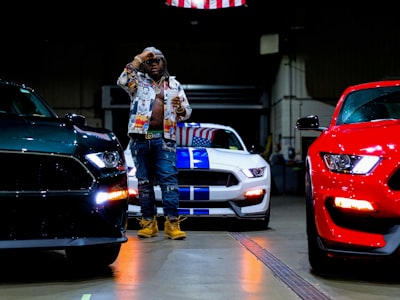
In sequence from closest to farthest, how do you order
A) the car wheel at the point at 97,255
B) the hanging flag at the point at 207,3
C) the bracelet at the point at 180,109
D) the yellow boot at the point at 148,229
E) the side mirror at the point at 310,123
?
the car wheel at the point at 97,255, the side mirror at the point at 310,123, the bracelet at the point at 180,109, the yellow boot at the point at 148,229, the hanging flag at the point at 207,3

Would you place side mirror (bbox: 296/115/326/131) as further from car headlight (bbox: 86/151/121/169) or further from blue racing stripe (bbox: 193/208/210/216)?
blue racing stripe (bbox: 193/208/210/216)

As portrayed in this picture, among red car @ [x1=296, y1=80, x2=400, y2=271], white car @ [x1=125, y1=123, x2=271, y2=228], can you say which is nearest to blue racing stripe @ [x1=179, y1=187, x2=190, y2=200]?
white car @ [x1=125, y1=123, x2=271, y2=228]

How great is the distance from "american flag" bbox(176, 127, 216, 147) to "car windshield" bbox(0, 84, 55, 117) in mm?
2767

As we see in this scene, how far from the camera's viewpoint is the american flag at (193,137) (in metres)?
7.45

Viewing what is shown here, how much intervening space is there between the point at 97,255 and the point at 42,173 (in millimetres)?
876

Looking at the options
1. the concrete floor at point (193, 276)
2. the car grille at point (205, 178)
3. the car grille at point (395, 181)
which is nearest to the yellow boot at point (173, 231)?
the concrete floor at point (193, 276)

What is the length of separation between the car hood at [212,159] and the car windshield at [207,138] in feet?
1.22

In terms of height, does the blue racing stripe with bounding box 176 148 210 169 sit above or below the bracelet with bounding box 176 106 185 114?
below

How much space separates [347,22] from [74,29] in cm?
844

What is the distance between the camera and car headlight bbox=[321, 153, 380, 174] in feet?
11.9

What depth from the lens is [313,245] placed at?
400cm

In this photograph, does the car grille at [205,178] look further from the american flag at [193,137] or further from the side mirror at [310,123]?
the side mirror at [310,123]

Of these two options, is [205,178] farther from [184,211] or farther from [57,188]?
[57,188]

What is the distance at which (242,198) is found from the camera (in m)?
6.54
